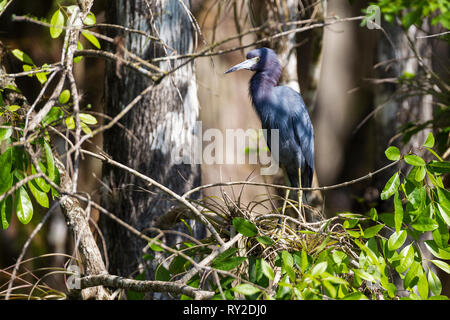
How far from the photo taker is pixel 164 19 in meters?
2.81

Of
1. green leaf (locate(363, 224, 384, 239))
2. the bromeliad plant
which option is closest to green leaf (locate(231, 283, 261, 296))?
the bromeliad plant

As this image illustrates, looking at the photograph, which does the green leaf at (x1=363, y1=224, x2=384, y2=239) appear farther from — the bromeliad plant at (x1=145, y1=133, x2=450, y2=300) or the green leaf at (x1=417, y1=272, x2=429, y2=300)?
the green leaf at (x1=417, y1=272, x2=429, y2=300)

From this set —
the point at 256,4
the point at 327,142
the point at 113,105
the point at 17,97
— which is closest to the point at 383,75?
the point at 256,4


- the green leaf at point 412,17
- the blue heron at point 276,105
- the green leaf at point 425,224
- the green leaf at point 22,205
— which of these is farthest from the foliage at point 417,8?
the blue heron at point 276,105

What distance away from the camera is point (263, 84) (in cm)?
330

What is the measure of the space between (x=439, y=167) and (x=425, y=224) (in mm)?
198

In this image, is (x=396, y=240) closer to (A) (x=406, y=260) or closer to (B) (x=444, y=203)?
(A) (x=406, y=260)

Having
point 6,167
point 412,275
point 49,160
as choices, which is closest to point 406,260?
point 412,275

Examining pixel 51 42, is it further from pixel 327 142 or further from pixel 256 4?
pixel 327 142

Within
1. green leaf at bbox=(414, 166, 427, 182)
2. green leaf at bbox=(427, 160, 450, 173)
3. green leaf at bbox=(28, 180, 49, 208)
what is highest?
green leaf at bbox=(427, 160, 450, 173)

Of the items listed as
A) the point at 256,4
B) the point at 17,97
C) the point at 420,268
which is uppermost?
the point at 256,4

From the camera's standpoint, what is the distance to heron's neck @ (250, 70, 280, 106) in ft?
10.8

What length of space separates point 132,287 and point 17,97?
1.02m

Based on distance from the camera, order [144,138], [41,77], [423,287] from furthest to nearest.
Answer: [144,138]
[41,77]
[423,287]
